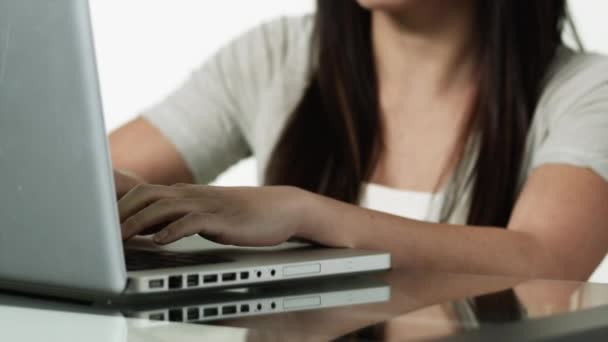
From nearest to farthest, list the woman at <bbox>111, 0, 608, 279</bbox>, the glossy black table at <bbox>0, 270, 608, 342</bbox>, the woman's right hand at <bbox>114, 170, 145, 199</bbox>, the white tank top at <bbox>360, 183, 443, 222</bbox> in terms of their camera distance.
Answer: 1. the glossy black table at <bbox>0, 270, 608, 342</bbox>
2. the woman's right hand at <bbox>114, 170, 145, 199</bbox>
3. the woman at <bbox>111, 0, 608, 279</bbox>
4. the white tank top at <bbox>360, 183, 443, 222</bbox>

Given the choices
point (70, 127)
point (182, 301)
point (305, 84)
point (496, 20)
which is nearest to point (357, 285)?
point (182, 301)

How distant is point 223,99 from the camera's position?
6.84 ft

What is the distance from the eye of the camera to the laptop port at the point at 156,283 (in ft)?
2.40

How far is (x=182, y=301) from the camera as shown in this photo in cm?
Answer: 77

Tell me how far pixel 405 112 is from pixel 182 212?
103 cm

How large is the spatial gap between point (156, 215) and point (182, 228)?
0.05m

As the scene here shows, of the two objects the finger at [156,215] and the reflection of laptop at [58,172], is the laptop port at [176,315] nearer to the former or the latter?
the reflection of laptop at [58,172]

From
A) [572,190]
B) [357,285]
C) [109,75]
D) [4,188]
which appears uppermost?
[4,188]

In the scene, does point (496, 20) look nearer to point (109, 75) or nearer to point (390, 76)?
point (390, 76)

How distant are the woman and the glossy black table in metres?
0.48

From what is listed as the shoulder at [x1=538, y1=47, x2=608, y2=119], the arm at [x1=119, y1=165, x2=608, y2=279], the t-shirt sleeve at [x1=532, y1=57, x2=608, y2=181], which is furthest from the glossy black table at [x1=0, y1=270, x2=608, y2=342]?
the shoulder at [x1=538, y1=47, x2=608, y2=119]

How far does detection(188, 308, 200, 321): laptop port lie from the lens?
704 millimetres

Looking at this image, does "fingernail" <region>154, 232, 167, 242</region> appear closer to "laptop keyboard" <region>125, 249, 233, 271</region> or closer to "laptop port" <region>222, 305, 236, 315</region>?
"laptop keyboard" <region>125, 249, 233, 271</region>

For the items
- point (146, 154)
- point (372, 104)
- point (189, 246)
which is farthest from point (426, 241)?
point (146, 154)
